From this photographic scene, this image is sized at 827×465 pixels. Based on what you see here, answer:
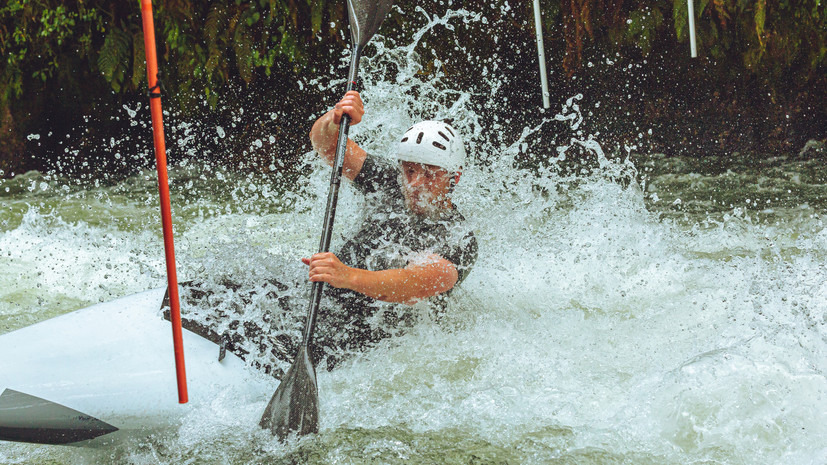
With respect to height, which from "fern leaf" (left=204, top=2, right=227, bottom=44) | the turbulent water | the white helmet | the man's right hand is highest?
"fern leaf" (left=204, top=2, right=227, bottom=44)

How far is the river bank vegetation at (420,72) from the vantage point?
6.21 metres

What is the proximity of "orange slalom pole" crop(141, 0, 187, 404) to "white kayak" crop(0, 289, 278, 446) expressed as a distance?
28cm

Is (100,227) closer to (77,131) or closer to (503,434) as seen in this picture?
(77,131)

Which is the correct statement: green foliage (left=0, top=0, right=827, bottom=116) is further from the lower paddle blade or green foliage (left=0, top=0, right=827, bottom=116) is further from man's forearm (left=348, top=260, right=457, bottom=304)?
the lower paddle blade

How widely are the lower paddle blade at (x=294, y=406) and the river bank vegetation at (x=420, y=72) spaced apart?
4.19 m

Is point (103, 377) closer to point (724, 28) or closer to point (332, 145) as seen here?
point (332, 145)

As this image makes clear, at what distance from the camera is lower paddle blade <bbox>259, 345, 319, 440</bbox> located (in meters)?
2.29

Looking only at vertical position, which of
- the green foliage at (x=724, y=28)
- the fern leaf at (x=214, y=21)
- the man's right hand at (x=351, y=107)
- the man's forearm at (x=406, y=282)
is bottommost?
the man's forearm at (x=406, y=282)

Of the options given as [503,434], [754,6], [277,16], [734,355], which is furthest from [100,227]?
[754,6]

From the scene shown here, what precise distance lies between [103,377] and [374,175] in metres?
1.28

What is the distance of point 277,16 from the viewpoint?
6273 mm

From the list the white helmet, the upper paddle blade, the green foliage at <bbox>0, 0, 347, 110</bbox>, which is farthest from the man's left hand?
the green foliage at <bbox>0, 0, 347, 110</bbox>

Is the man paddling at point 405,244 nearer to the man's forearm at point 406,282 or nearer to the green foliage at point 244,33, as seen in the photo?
the man's forearm at point 406,282

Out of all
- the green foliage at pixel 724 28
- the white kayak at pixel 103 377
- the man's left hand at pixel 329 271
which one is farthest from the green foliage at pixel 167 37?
the man's left hand at pixel 329 271
